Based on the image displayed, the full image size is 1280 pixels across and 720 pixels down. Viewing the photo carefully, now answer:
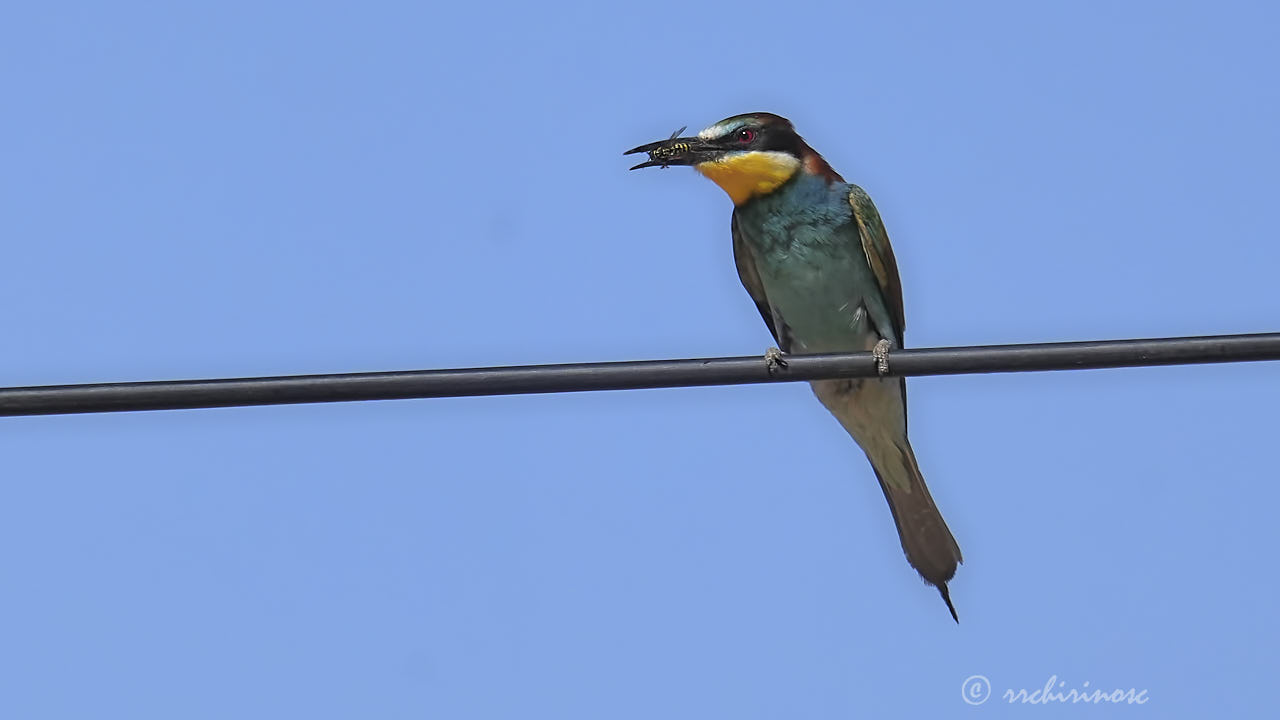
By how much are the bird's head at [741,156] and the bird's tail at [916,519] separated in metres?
1.16

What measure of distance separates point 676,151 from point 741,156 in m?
0.25

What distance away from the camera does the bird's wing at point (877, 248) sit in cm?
596

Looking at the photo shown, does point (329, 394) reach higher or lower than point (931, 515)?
higher

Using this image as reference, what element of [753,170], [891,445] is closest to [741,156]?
[753,170]

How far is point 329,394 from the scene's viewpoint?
3.15 meters

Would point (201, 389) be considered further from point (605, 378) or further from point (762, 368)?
point (762, 368)

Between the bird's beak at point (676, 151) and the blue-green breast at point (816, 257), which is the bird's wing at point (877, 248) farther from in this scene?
the bird's beak at point (676, 151)

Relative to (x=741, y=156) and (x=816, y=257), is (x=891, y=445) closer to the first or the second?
(x=816, y=257)

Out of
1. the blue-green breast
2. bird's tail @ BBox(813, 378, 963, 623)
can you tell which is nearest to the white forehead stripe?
the blue-green breast

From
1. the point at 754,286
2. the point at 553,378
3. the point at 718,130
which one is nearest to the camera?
the point at 553,378

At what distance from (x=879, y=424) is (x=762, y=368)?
3044 millimetres

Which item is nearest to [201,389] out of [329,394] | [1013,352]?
[329,394]

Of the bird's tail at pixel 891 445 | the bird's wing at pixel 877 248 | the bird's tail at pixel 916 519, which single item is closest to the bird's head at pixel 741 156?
the bird's wing at pixel 877 248

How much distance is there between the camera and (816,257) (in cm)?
592
